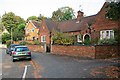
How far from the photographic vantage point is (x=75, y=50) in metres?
24.2

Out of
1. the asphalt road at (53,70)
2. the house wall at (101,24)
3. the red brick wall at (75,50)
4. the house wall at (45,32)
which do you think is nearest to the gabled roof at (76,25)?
the house wall at (45,32)

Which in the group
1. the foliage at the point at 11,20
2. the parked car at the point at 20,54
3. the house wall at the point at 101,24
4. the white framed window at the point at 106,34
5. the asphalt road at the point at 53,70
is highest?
the foliage at the point at 11,20

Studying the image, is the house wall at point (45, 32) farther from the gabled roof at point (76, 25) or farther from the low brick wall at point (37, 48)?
the low brick wall at point (37, 48)

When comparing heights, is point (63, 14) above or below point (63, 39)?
above

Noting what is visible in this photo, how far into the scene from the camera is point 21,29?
247 ft

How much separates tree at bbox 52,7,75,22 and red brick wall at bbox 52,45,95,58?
5269cm

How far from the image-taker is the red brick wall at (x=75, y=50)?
21.0m

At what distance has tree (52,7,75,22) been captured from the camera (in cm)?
8149

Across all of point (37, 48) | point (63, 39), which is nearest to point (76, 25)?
point (37, 48)

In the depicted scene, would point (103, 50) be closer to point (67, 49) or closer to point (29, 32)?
point (67, 49)

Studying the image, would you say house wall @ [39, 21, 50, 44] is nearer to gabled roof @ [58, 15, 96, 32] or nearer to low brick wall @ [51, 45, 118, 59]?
gabled roof @ [58, 15, 96, 32]

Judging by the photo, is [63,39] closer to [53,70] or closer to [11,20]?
[53,70]

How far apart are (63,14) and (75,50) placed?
193 ft

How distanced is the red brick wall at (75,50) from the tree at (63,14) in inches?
2074
